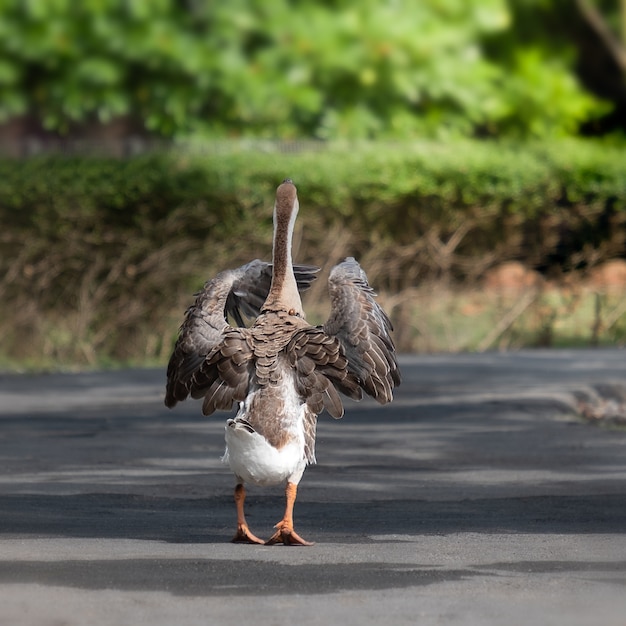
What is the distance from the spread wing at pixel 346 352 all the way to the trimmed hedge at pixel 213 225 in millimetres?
10986

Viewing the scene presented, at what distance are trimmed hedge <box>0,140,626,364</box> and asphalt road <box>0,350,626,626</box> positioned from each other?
2860 mm

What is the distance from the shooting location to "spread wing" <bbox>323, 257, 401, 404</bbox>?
9234mm

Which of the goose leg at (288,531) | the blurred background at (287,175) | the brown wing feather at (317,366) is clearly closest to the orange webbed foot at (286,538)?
the goose leg at (288,531)

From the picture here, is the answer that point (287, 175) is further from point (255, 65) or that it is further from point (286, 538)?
point (286, 538)

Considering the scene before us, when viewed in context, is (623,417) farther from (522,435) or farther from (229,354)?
(229,354)

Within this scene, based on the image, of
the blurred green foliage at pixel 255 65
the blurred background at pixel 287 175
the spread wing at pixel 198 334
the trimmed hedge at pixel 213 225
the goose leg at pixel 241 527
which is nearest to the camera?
the goose leg at pixel 241 527

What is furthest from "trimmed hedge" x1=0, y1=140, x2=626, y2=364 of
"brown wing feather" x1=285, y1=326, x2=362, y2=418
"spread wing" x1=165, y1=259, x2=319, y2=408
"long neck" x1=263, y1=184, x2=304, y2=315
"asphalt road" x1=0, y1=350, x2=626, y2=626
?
"brown wing feather" x1=285, y1=326, x2=362, y2=418

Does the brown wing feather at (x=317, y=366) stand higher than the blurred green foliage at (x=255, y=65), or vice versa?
the blurred green foliage at (x=255, y=65)

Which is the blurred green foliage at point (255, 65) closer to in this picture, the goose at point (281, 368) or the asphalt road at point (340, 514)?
the asphalt road at point (340, 514)

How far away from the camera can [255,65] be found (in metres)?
23.7

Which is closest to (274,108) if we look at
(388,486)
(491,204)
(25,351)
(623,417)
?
(491,204)

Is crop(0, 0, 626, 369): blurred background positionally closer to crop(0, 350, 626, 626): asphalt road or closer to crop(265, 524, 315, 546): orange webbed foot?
crop(0, 350, 626, 626): asphalt road

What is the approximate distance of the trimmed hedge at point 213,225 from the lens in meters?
20.3

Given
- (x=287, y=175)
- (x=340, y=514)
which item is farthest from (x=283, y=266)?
(x=287, y=175)
